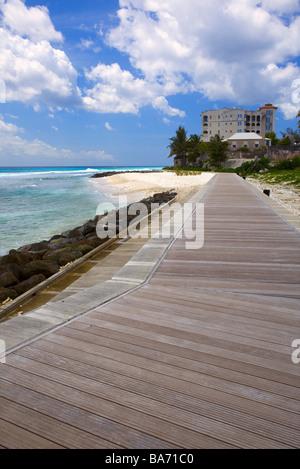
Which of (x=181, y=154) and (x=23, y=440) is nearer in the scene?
(x=23, y=440)

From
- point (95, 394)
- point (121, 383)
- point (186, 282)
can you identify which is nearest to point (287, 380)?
point (121, 383)

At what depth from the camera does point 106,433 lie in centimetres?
164

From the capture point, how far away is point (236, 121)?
88.6 metres

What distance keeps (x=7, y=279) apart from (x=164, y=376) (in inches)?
175

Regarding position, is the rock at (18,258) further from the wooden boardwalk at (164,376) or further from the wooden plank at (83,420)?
the wooden plank at (83,420)

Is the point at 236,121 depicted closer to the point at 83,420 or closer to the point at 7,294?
the point at 7,294

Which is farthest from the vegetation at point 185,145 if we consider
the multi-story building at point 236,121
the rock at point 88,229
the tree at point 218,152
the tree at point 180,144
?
the rock at point 88,229

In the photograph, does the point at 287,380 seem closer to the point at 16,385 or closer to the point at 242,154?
the point at 16,385

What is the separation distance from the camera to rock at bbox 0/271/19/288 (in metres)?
5.68

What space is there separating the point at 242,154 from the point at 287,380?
197ft

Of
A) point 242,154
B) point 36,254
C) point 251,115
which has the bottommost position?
point 36,254

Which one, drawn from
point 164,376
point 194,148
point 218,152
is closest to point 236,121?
point 194,148

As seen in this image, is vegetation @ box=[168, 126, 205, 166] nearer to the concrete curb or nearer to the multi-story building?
the multi-story building

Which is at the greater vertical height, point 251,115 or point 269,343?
point 251,115
